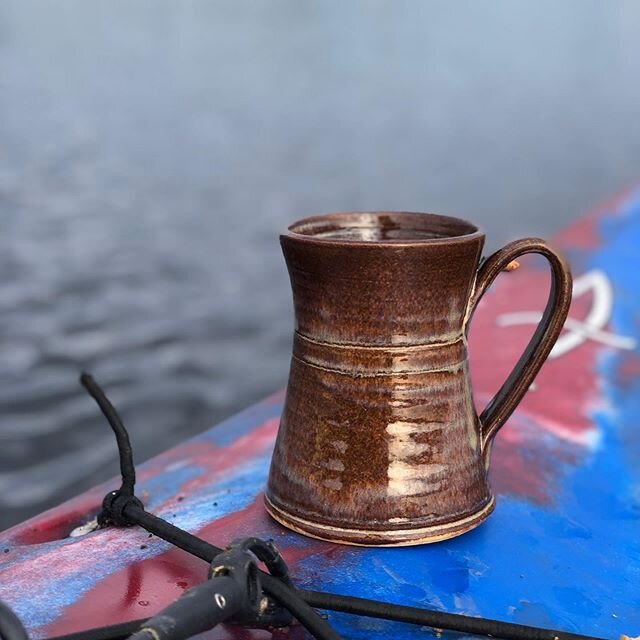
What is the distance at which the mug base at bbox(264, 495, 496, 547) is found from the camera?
42.0 inches

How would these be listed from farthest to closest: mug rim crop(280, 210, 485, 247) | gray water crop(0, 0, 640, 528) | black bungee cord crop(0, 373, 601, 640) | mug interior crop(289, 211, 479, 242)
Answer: gray water crop(0, 0, 640, 528) < mug interior crop(289, 211, 479, 242) < mug rim crop(280, 210, 485, 247) < black bungee cord crop(0, 373, 601, 640)

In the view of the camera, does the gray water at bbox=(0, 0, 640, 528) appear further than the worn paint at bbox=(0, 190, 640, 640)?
Yes

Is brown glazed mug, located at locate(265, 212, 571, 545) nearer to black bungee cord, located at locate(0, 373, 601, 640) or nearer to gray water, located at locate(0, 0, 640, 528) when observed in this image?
black bungee cord, located at locate(0, 373, 601, 640)

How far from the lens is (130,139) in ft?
32.4

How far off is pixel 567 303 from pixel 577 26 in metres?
22.3

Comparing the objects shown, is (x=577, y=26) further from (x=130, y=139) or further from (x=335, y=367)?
(x=335, y=367)

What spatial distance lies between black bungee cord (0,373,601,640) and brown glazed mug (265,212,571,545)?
0.13 meters

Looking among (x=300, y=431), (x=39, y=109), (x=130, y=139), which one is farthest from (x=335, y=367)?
(x=39, y=109)

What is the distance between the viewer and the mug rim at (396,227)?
1009 millimetres

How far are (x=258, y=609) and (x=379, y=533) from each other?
218mm

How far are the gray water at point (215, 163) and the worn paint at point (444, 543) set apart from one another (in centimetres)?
225

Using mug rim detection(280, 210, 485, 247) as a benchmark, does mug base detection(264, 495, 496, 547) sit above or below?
below

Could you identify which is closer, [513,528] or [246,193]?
[513,528]

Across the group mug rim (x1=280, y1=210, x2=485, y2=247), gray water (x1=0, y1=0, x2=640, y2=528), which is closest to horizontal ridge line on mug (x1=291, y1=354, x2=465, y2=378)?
mug rim (x1=280, y1=210, x2=485, y2=247)
